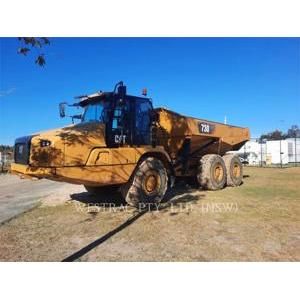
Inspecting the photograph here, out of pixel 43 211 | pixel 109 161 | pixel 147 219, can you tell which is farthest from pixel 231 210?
pixel 43 211

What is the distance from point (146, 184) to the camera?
9.45 m

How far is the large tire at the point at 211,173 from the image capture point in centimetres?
1292

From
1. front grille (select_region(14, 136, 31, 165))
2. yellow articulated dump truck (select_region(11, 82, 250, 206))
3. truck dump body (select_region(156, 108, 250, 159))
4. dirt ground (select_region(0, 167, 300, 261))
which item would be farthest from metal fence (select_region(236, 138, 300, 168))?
front grille (select_region(14, 136, 31, 165))

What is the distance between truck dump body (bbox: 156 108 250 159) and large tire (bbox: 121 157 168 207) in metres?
1.83

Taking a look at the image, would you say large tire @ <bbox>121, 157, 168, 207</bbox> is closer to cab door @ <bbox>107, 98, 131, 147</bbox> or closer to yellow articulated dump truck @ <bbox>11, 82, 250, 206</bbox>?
yellow articulated dump truck @ <bbox>11, 82, 250, 206</bbox>

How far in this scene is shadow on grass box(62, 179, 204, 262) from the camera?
235 inches

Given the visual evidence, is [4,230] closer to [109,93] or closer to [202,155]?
[109,93]

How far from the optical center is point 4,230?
7414mm

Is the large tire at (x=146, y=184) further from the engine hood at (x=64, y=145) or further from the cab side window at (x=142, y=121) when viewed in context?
the engine hood at (x=64, y=145)

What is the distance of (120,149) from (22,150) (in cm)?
229

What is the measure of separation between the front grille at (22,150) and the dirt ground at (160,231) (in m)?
1.44

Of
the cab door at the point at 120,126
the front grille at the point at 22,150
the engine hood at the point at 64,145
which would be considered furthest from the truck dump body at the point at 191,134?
the front grille at the point at 22,150

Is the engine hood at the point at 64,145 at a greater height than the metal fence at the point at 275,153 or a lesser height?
lesser

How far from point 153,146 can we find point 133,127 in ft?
3.30
